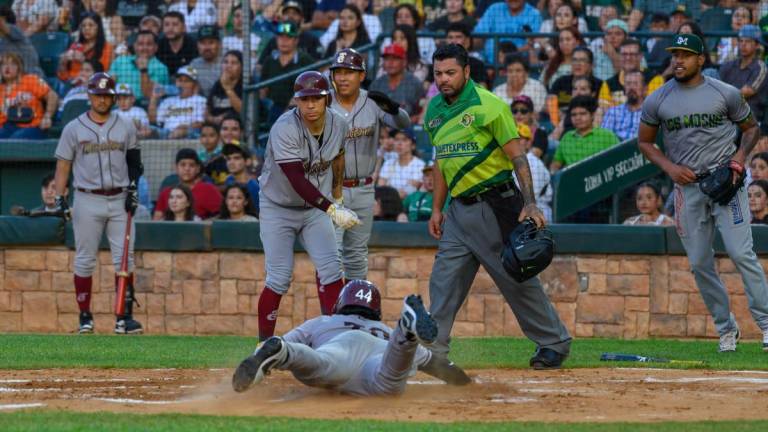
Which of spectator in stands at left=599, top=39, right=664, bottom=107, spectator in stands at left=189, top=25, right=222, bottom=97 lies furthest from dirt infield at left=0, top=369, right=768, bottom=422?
spectator in stands at left=189, top=25, right=222, bottom=97

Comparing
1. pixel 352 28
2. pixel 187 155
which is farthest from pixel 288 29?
pixel 187 155

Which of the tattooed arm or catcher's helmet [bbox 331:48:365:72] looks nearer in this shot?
the tattooed arm

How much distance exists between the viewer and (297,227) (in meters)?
8.42

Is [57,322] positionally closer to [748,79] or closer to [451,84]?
[451,84]

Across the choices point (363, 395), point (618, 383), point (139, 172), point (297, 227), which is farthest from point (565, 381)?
point (139, 172)

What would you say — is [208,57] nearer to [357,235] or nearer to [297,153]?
[357,235]

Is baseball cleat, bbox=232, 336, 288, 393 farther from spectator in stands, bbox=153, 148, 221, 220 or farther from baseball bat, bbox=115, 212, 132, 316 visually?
spectator in stands, bbox=153, 148, 221, 220

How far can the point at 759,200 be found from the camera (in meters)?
11.3

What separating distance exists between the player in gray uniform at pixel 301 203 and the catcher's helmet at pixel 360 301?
1520 mm

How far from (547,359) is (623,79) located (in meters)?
5.99

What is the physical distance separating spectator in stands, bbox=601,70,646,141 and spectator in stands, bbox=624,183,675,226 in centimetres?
108

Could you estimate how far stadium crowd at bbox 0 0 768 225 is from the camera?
12586 millimetres

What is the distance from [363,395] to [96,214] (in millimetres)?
5710

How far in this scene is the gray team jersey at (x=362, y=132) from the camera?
937cm
